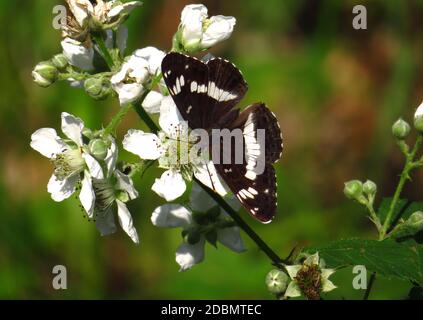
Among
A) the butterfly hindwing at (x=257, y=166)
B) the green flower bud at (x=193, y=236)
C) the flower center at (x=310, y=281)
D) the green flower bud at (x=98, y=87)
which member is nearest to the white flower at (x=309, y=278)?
the flower center at (x=310, y=281)

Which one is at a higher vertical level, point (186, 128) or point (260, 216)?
point (186, 128)

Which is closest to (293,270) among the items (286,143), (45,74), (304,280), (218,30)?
(304,280)

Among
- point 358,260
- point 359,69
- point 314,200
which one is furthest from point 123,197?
point 359,69

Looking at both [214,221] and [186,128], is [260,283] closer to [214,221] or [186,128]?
[214,221]

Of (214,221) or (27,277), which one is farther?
(27,277)

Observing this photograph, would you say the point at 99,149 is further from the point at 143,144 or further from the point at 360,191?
the point at 360,191

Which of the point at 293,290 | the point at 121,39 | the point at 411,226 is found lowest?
the point at 293,290

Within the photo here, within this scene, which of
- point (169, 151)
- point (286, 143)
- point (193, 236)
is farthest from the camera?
point (286, 143)
